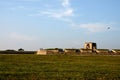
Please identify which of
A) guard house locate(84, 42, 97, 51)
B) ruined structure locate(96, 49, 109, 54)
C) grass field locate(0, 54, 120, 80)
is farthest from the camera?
guard house locate(84, 42, 97, 51)

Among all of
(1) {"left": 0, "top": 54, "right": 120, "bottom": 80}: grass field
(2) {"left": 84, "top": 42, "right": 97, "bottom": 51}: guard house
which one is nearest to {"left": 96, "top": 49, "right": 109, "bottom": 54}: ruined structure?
(2) {"left": 84, "top": 42, "right": 97, "bottom": 51}: guard house

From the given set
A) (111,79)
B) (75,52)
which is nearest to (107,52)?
(75,52)

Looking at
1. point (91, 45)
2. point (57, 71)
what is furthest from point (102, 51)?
point (57, 71)

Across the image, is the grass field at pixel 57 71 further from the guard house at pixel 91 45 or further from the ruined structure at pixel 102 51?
the guard house at pixel 91 45

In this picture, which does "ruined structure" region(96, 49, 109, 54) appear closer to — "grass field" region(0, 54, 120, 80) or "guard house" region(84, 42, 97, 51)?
"guard house" region(84, 42, 97, 51)

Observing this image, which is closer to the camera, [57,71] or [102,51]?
[57,71]

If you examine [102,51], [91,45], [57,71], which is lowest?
[57,71]

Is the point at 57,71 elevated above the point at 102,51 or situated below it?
below

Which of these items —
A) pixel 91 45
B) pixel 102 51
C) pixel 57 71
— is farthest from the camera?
pixel 91 45

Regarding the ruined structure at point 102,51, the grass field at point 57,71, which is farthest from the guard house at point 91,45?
the grass field at point 57,71

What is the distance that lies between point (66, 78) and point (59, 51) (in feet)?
318

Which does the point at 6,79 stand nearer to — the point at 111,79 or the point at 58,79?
the point at 58,79

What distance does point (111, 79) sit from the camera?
22.7 meters

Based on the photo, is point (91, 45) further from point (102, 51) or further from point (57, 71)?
point (57, 71)
